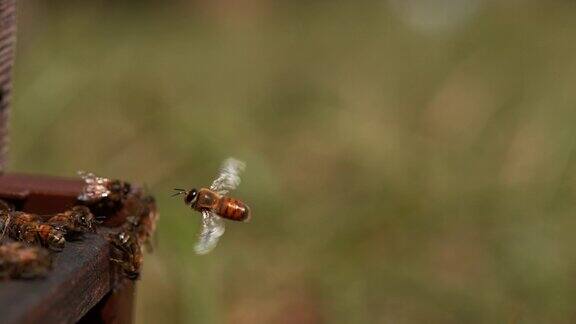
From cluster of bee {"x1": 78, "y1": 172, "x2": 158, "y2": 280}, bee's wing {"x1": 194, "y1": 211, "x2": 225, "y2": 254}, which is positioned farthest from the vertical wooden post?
bee's wing {"x1": 194, "y1": 211, "x2": 225, "y2": 254}

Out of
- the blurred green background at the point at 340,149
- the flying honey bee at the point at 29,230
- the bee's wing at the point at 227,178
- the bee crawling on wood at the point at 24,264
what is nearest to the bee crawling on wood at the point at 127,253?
the flying honey bee at the point at 29,230

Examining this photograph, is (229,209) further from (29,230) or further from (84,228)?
(29,230)

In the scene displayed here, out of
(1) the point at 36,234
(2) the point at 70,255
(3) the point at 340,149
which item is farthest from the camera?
(3) the point at 340,149

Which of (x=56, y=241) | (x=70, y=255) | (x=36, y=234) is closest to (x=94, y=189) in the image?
(x=36, y=234)

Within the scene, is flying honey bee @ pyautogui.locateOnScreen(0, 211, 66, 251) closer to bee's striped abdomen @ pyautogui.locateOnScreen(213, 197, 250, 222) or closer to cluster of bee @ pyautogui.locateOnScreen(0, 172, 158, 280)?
cluster of bee @ pyautogui.locateOnScreen(0, 172, 158, 280)

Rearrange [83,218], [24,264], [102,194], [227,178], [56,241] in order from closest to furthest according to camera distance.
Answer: [24,264] < [56,241] < [83,218] < [102,194] < [227,178]

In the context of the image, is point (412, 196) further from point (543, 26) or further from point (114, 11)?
point (114, 11)
